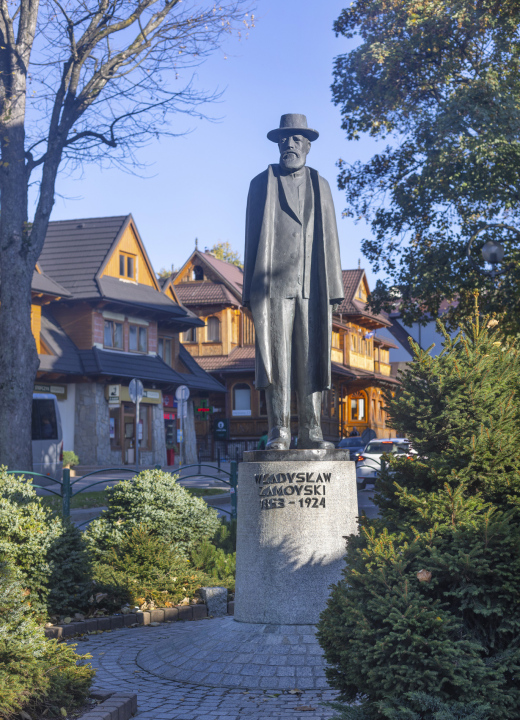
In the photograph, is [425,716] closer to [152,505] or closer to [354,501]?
[354,501]

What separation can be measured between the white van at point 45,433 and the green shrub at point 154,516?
1785 cm

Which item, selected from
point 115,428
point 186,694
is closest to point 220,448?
point 115,428

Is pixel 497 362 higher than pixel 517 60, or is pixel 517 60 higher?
pixel 517 60

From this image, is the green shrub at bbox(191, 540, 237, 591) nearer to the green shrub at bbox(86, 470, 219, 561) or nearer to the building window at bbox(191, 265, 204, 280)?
the green shrub at bbox(86, 470, 219, 561)

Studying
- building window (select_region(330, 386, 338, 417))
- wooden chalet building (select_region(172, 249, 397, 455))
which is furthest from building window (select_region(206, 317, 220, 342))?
building window (select_region(330, 386, 338, 417))

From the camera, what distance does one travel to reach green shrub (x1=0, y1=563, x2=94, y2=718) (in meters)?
4.09

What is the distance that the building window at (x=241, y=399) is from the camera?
160 ft

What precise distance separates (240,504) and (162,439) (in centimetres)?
3336

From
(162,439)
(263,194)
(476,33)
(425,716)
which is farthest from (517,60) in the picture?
(162,439)

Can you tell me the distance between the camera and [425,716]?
3.20 meters

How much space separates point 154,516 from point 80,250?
104 feet

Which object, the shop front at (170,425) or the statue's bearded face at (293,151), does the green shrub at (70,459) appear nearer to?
the shop front at (170,425)

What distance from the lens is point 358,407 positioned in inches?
2331

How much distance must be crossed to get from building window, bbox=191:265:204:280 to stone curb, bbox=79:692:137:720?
46.0m
